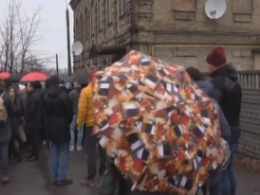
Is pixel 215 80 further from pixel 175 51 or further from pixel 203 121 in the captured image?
pixel 175 51

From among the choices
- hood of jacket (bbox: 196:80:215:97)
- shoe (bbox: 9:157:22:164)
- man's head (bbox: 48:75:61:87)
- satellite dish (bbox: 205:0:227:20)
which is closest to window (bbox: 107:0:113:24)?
satellite dish (bbox: 205:0:227:20)

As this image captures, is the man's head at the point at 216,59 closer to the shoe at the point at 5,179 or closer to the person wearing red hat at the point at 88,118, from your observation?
the person wearing red hat at the point at 88,118

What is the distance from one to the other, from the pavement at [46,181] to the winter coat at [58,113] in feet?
2.80

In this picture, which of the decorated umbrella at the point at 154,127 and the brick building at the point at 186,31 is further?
the brick building at the point at 186,31

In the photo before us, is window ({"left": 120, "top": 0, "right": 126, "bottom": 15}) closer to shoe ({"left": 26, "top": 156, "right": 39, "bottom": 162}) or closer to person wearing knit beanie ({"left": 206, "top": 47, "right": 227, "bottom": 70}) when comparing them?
shoe ({"left": 26, "top": 156, "right": 39, "bottom": 162})

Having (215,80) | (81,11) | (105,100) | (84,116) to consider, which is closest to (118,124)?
(105,100)

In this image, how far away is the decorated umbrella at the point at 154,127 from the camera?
2.94m

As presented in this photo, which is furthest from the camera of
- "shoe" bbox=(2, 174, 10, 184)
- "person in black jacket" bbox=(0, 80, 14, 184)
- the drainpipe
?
A: the drainpipe

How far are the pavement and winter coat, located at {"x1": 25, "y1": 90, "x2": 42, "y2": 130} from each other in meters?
0.85

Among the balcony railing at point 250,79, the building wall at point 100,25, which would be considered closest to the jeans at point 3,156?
the balcony railing at point 250,79

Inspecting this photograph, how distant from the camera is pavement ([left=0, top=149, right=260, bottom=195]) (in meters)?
7.71

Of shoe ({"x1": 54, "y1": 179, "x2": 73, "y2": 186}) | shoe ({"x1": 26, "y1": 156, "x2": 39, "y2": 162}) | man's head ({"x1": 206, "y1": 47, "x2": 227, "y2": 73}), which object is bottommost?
shoe ({"x1": 26, "y1": 156, "x2": 39, "y2": 162})

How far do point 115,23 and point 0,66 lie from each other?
8261 millimetres

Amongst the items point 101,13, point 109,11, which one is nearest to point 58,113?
point 109,11
